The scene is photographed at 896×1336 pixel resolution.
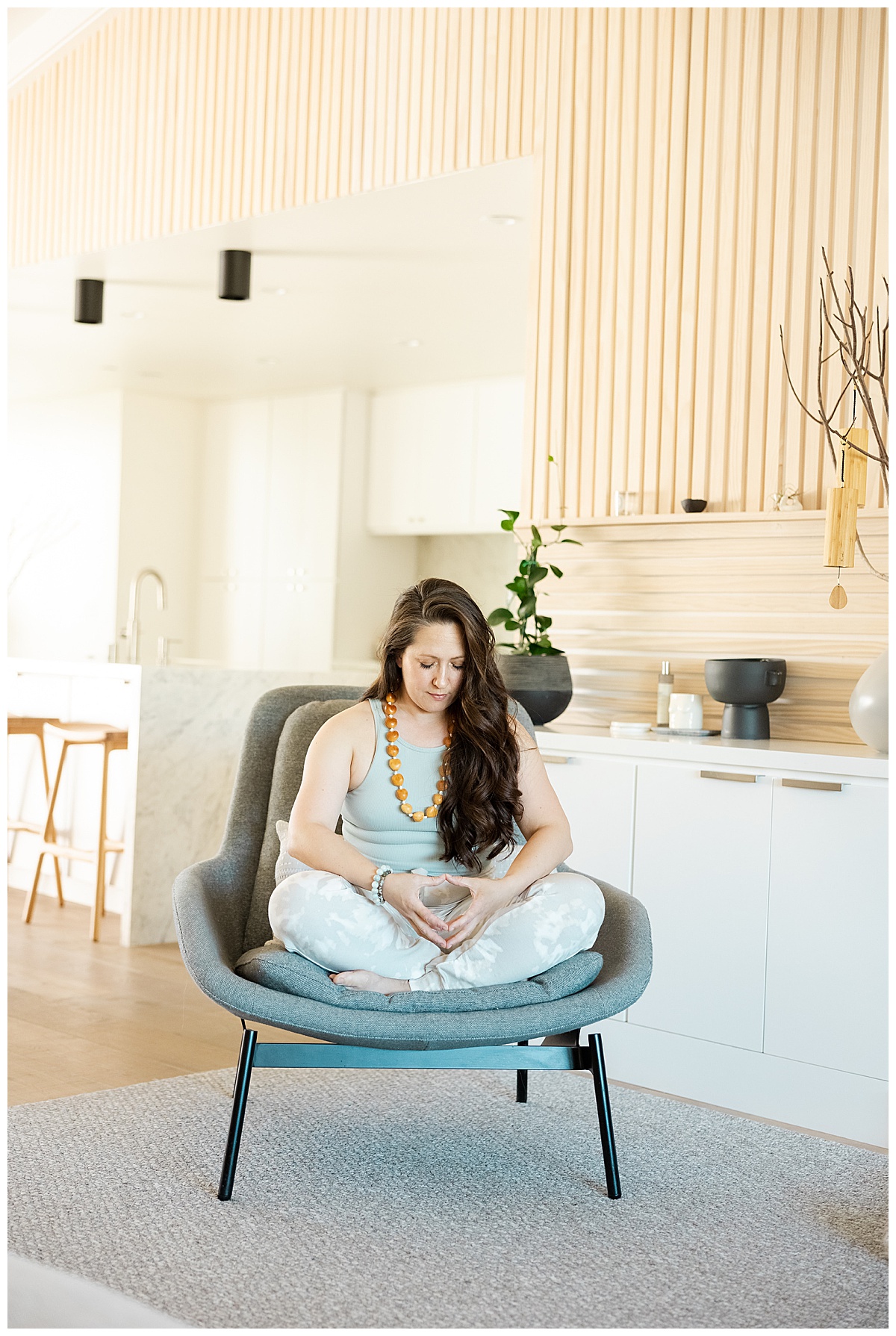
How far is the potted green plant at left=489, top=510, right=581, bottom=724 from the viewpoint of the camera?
3760 mm

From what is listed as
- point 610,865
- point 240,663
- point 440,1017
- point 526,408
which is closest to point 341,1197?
point 440,1017

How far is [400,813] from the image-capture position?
266 centimetres

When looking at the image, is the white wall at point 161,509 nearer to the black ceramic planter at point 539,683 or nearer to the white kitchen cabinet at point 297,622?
the white kitchen cabinet at point 297,622

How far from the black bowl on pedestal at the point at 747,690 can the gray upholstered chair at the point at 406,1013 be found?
3.15 ft

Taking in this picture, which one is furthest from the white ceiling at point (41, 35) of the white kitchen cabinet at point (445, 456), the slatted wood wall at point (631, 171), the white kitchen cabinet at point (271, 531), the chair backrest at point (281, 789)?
the chair backrest at point (281, 789)

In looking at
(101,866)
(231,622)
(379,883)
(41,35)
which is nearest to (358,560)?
(231,622)

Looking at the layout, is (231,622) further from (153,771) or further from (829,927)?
(829,927)

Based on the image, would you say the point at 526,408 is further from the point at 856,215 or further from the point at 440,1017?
the point at 440,1017

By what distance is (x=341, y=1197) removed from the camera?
2.45 meters

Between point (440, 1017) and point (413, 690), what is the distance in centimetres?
65

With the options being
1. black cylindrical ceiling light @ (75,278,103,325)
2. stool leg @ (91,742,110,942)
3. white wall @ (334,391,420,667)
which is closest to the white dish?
stool leg @ (91,742,110,942)

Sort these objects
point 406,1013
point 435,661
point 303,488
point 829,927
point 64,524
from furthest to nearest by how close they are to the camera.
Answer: point 64,524
point 303,488
point 829,927
point 435,661
point 406,1013

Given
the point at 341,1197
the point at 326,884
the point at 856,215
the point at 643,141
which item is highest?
the point at 643,141

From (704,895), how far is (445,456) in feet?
14.7
